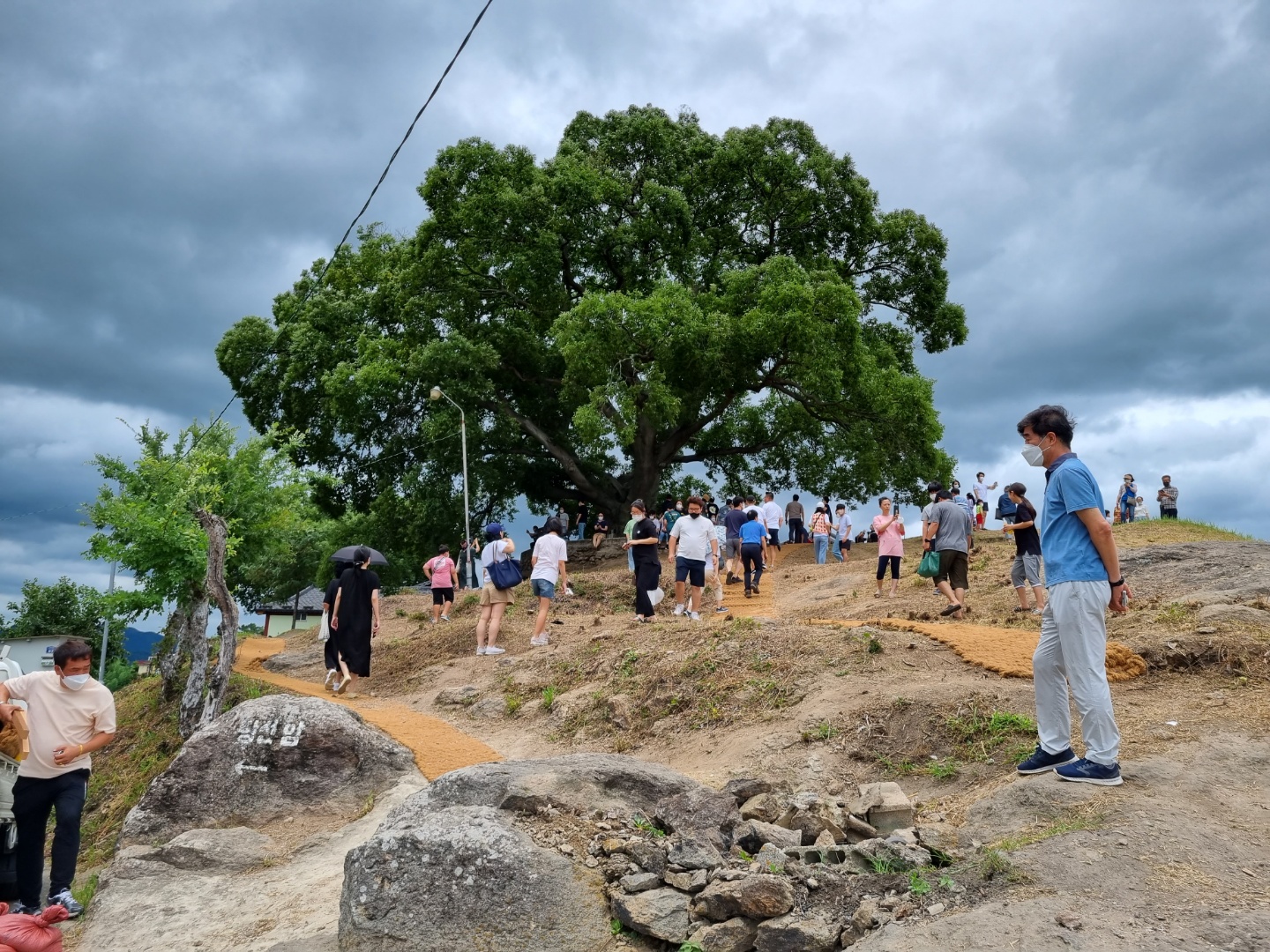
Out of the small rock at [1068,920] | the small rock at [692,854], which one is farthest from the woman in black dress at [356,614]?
the small rock at [1068,920]

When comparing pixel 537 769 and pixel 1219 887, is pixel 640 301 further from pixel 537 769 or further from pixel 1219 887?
pixel 1219 887

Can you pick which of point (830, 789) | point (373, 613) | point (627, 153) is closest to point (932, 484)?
point (830, 789)

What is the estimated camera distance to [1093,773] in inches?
219

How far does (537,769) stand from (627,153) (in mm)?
25721

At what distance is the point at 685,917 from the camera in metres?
4.98

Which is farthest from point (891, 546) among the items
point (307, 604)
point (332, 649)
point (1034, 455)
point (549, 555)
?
point (307, 604)

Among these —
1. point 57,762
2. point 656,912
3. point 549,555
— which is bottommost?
point 656,912

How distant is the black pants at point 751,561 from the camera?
17578 millimetres

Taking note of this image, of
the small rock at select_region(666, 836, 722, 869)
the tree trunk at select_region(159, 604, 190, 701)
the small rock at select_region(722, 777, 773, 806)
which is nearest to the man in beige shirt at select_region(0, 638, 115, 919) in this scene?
the small rock at select_region(666, 836, 722, 869)

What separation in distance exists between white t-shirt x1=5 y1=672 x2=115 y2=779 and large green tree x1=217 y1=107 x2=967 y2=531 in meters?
17.0

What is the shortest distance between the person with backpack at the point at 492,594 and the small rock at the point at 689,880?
9102mm

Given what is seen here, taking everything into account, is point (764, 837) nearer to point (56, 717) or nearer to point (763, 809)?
point (763, 809)

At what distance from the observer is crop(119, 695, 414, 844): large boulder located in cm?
868

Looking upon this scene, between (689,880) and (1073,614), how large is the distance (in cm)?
258
